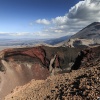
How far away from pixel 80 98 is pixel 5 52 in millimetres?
16707

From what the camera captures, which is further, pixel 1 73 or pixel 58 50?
pixel 58 50

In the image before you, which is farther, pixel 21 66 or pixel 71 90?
pixel 21 66

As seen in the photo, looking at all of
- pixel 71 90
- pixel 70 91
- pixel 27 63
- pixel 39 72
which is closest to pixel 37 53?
pixel 27 63

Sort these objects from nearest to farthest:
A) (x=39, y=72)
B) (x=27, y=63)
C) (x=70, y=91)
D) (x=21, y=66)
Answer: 1. (x=70, y=91)
2. (x=21, y=66)
3. (x=27, y=63)
4. (x=39, y=72)

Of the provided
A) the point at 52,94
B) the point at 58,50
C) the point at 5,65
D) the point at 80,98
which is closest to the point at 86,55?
the point at 58,50

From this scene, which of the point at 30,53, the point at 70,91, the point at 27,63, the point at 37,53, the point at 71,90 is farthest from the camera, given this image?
the point at 37,53

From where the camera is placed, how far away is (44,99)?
1326 centimetres

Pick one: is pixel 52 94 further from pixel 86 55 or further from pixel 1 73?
pixel 86 55

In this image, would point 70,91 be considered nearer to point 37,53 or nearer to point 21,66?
point 21,66

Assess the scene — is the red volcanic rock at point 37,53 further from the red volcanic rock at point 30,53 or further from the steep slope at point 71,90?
the steep slope at point 71,90

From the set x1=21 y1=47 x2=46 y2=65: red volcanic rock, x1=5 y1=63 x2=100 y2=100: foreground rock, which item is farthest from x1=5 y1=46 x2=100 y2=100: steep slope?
x1=21 y1=47 x2=46 y2=65: red volcanic rock

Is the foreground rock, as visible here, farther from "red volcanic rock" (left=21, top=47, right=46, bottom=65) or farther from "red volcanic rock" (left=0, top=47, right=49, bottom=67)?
"red volcanic rock" (left=21, top=47, right=46, bottom=65)

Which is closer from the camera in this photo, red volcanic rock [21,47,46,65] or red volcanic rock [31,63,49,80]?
red volcanic rock [31,63,49,80]

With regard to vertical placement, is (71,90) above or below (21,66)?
above
